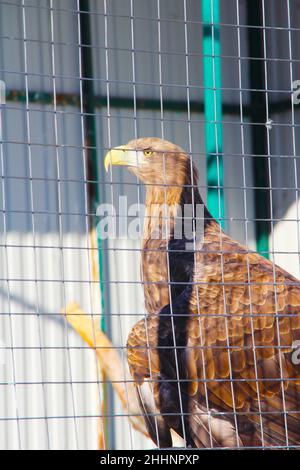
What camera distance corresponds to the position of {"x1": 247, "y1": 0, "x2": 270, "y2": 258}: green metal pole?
577 cm

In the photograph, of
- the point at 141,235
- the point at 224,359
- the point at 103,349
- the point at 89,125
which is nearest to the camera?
the point at 224,359

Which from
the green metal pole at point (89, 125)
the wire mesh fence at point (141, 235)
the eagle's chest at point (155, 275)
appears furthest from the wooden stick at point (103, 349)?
the eagle's chest at point (155, 275)

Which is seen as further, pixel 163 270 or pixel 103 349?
pixel 103 349

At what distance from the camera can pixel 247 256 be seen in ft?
11.1

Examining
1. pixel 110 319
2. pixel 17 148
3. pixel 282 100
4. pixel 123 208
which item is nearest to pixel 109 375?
pixel 110 319

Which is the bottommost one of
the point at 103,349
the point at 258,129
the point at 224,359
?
the point at 224,359

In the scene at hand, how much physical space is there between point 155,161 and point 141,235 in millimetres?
363

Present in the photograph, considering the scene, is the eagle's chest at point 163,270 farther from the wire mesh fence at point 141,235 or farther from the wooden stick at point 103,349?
the wooden stick at point 103,349

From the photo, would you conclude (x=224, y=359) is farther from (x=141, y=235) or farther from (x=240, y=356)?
(x=141, y=235)

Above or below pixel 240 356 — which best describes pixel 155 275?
above

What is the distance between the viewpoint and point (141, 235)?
13.6 feet

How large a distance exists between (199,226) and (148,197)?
373 mm

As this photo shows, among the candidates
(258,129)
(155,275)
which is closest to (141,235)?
(155,275)
